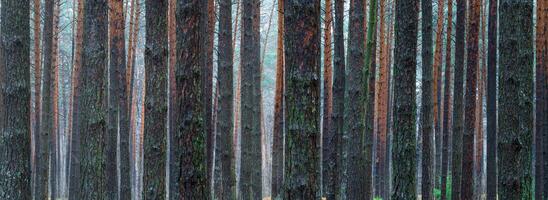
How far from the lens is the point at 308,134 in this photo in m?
5.04

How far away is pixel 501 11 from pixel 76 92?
9776 mm

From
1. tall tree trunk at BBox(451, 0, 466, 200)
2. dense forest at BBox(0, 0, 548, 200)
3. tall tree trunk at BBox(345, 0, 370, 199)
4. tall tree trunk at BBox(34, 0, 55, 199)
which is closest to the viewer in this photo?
dense forest at BBox(0, 0, 548, 200)

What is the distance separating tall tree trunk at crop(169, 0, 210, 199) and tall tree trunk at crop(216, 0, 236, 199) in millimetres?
3574

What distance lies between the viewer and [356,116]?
8.10m

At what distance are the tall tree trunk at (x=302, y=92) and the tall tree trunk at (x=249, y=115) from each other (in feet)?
14.1

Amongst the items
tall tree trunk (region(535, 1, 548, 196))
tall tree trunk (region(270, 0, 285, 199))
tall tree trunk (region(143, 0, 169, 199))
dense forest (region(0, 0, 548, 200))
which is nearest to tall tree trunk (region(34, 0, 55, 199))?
dense forest (region(0, 0, 548, 200))

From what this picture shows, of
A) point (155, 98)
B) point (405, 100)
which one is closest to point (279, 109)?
point (155, 98)

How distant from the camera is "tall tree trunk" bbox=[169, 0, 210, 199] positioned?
5238 mm

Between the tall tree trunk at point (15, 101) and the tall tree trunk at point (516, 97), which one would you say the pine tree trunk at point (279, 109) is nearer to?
the tall tree trunk at point (15, 101)

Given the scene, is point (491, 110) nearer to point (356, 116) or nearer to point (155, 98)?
point (356, 116)

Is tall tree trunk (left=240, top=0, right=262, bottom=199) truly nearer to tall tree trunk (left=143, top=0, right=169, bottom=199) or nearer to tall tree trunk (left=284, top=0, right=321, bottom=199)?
tall tree trunk (left=143, top=0, right=169, bottom=199)

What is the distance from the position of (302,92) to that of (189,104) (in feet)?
3.09

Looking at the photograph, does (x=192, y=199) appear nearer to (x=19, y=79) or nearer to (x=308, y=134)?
(x=308, y=134)

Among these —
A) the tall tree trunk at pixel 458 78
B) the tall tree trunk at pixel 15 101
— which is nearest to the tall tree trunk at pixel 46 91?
the tall tree trunk at pixel 15 101
